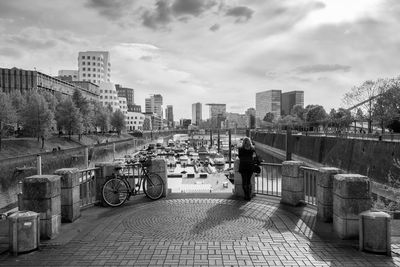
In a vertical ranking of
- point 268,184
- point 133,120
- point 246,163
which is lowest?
→ point 268,184

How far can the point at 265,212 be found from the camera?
962 centimetres

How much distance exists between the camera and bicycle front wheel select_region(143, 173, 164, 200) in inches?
444

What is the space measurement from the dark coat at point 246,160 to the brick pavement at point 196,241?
1373 millimetres

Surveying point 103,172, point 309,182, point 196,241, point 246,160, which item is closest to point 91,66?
point 103,172

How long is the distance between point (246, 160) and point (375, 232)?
5048 mm

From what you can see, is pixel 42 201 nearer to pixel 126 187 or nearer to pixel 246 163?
pixel 126 187

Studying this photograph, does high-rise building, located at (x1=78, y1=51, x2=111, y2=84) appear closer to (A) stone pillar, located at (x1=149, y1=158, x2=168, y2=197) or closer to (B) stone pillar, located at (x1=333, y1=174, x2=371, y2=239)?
(A) stone pillar, located at (x1=149, y1=158, x2=168, y2=197)

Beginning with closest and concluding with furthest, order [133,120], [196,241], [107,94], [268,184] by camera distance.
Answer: [196,241], [268,184], [107,94], [133,120]

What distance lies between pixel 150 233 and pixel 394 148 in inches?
1385

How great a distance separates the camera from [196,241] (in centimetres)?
721

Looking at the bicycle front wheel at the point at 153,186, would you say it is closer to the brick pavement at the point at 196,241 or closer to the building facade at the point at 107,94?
the brick pavement at the point at 196,241

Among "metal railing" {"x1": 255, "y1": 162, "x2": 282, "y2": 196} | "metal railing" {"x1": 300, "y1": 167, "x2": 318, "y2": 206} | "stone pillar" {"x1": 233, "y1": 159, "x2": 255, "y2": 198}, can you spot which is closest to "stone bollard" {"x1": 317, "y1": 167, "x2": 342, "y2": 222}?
"metal railing" {"x1": 300, "y1": 167, "x2": 318, "y2": 206}

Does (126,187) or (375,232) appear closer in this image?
(375,232)

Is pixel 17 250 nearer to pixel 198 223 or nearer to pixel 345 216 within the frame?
pixel 198 223
